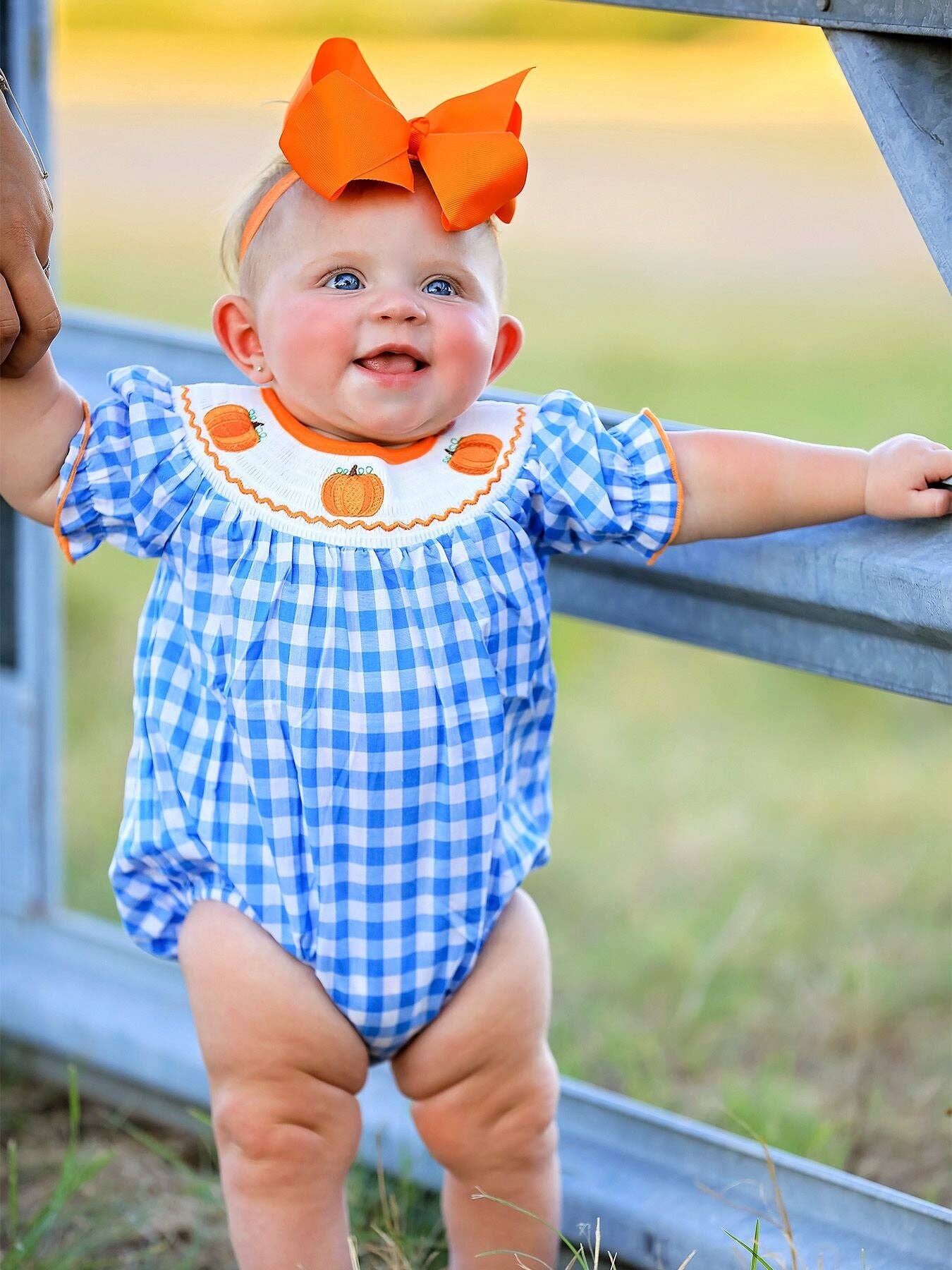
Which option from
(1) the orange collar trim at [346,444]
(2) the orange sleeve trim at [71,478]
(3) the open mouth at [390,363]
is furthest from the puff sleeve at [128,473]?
(3) the open mouth at [390,363]

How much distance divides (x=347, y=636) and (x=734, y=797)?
232cm

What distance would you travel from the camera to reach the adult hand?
1480mm

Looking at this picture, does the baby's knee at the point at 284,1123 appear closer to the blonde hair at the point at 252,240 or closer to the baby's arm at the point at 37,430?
the baby's arm at the point at 37,430

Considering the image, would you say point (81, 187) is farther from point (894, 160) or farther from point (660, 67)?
point (894, 160)

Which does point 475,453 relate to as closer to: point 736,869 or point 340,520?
point 340,520

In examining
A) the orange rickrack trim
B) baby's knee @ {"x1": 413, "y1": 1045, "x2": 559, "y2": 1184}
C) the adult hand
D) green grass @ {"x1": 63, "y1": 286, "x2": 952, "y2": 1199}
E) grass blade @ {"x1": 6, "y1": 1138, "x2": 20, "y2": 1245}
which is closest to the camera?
the adult hand

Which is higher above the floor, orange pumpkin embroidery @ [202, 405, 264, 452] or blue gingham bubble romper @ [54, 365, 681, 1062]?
orange pumpkin embroidery @ [202, 405, 264, 452]

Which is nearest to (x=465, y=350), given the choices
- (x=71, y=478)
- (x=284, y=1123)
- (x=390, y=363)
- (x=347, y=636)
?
(x=390, y=363)

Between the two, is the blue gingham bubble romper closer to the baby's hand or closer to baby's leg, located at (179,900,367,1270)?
baby's leg, located at (179,900,367,1270)

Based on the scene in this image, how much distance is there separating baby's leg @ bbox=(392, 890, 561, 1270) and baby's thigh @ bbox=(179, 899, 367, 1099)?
0.32 ft

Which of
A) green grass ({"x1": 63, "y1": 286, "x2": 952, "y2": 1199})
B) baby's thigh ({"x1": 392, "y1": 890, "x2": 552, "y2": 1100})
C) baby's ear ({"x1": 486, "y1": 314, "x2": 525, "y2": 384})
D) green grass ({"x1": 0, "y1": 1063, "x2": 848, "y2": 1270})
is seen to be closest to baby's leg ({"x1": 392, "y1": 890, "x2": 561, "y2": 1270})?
baby's thigh ({"x1": 392, "y1": 890, "x2": 552, "y2": 1100})

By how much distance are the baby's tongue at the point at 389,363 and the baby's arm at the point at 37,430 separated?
12.0 inches

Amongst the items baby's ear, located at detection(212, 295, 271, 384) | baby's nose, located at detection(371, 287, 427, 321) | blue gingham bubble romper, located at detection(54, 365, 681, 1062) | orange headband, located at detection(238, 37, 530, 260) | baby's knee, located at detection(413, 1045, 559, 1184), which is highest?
orange headband, located at detection(238, 37, 530, 260)

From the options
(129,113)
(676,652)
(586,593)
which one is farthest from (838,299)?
(586,593)
